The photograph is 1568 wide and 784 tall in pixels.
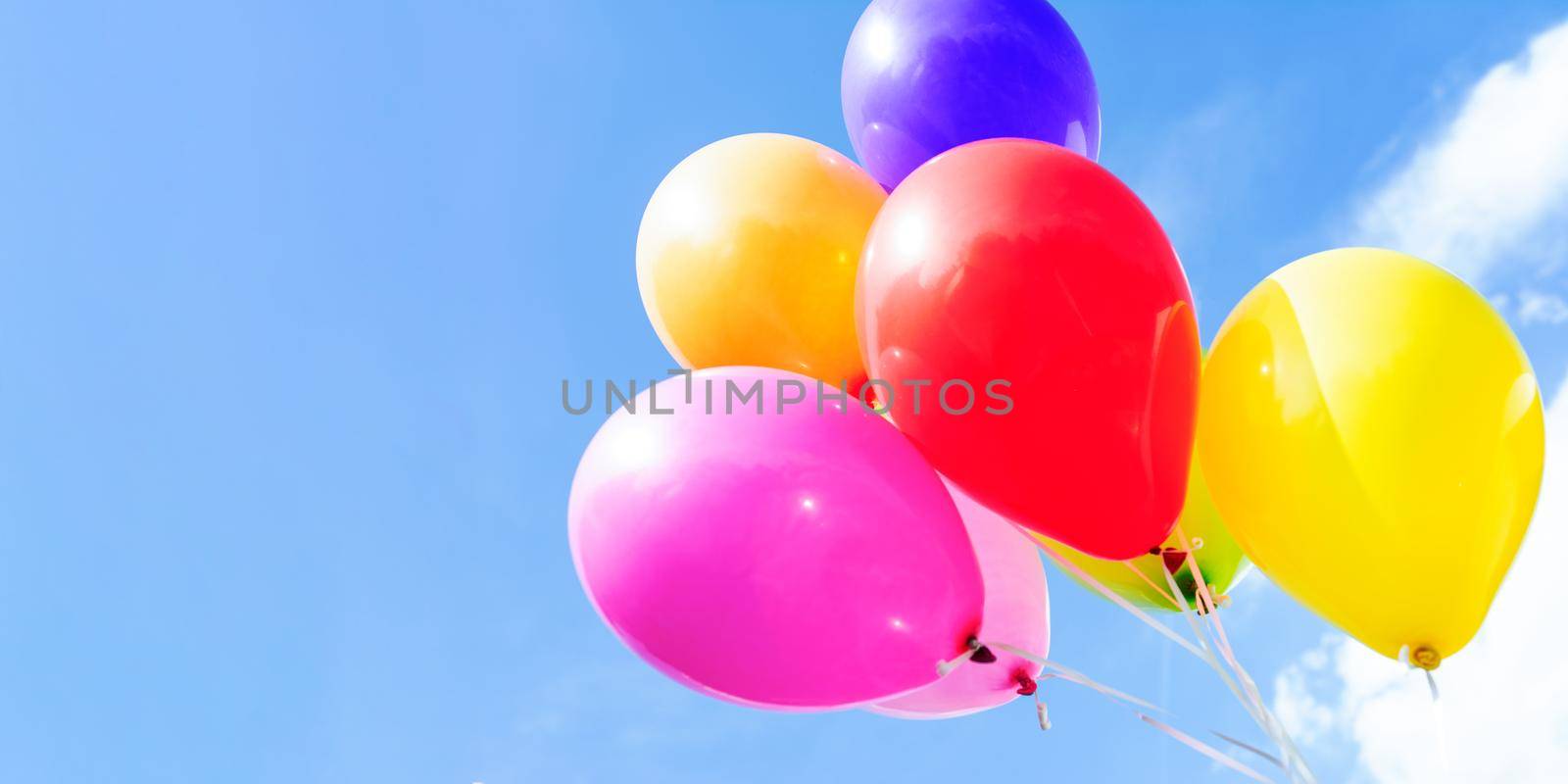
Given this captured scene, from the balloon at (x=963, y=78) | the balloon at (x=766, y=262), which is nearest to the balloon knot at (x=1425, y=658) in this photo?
the balloon at (x=766, y=262)

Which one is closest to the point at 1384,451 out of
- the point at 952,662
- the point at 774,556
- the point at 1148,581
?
the point at 1148,581

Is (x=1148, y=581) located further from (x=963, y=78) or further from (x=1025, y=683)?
(x=963, y=78)

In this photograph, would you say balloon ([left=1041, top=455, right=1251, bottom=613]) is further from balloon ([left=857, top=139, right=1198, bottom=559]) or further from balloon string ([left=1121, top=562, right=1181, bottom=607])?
balloon ([left=857, top=139, right=1198, bottom=559])

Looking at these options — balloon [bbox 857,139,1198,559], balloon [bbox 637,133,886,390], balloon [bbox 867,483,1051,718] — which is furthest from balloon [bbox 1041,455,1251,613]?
balloon [bbox 637,133,886,390]

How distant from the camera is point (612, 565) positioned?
271cm

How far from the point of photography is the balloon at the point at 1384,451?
2.64m

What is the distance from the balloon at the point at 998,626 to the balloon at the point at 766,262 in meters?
0.60

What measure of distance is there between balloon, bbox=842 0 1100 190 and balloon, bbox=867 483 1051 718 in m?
1.19

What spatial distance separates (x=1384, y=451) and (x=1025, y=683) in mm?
1150

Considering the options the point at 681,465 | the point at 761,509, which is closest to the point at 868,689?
the point at 761,509

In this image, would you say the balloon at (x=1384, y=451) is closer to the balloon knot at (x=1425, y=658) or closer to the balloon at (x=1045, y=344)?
the balloon knot at (x=1425, y=658)

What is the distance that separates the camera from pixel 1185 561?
3283 mm

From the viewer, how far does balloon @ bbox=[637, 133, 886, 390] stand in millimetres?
3453

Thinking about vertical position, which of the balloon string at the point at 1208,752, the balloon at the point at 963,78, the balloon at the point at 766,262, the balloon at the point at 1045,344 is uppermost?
the balloon at the point at 963,78
